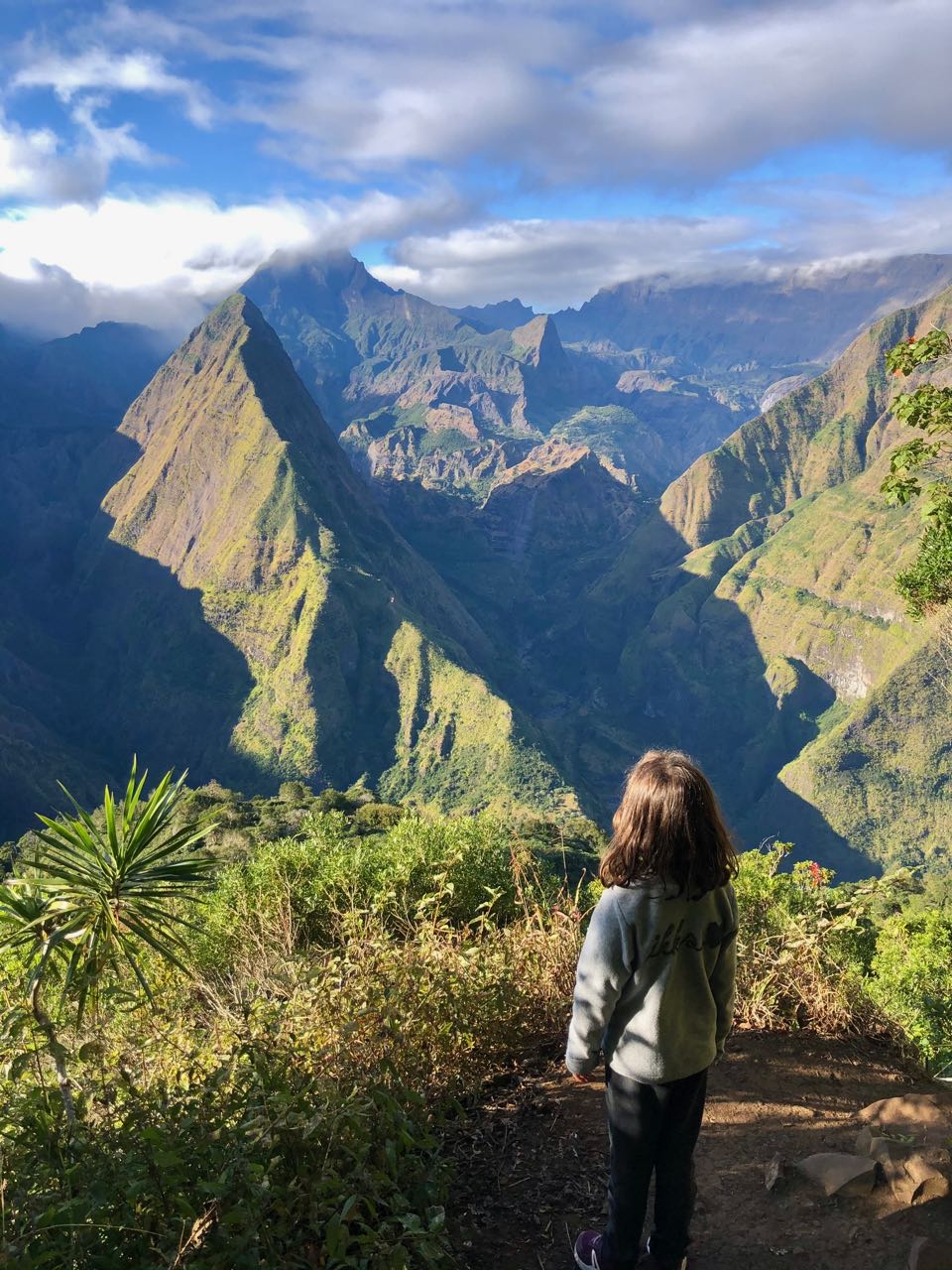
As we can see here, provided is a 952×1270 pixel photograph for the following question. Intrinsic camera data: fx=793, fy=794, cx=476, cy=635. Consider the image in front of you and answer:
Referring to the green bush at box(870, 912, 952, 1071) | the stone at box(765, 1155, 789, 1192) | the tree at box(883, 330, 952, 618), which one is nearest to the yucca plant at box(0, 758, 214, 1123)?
the stone at box(765, 1155, 789, 1192)

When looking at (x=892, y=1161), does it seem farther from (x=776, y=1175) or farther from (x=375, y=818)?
(x=375, y=818)

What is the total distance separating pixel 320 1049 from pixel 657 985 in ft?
6.27

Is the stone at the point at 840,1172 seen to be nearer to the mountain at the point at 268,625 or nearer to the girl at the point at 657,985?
the girl at the point at 657,985

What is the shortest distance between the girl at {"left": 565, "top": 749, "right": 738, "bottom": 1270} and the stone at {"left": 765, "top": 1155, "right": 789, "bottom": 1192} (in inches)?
28.1

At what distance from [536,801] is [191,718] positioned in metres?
58.4

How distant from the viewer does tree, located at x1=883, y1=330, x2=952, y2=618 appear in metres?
6.91

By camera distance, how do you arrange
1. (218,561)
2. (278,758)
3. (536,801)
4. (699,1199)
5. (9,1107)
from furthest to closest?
(218,561), (278,758), (536,801), (699,1199), (9,1107)

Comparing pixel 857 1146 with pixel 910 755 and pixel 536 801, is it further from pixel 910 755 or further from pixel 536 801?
pixel 910 755

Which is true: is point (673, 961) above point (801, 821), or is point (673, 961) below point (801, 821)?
above

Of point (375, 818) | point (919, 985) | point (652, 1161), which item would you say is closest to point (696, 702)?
point (375, 818)

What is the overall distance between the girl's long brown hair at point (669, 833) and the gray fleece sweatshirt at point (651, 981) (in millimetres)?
Result: 67

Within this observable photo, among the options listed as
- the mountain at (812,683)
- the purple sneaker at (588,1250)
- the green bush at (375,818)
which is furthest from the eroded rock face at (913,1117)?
the mountain at (812,683)

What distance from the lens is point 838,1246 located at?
3.45 m

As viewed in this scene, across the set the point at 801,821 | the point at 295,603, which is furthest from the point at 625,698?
the point at 295,603
